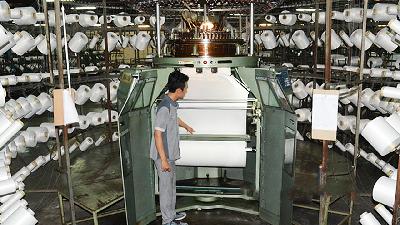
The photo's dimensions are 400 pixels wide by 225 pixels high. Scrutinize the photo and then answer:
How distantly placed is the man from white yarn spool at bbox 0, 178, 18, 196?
150 cm

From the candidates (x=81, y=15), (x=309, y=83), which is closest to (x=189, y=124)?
(x=81, y=15)

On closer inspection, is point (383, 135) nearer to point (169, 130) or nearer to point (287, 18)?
point (169, 130)

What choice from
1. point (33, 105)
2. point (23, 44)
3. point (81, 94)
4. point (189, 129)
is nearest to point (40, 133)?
point (33, 105)

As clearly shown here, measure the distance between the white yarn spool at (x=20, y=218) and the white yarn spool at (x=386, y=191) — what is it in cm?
264

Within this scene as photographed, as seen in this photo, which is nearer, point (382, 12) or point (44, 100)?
point (382, 12)

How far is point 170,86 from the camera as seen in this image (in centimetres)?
409

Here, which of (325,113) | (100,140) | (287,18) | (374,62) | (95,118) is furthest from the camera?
(374,62)

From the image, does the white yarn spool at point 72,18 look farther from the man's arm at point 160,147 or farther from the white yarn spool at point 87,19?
the man's arm at point 160,147

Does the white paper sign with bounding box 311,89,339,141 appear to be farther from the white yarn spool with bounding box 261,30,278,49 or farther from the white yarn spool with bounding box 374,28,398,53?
the white yarn spool with bounding box 261,30,278,49

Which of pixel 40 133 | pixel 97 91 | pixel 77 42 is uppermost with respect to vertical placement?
pixel 77 42

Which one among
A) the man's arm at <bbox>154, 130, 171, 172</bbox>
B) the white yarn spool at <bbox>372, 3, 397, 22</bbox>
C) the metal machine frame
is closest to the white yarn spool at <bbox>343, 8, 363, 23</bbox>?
the white yarn spool at <bbox>372, 3, 397, 22</bbox>

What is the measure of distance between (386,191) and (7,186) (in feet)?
8.96

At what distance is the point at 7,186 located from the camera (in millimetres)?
2771

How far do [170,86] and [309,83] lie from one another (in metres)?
3.64
